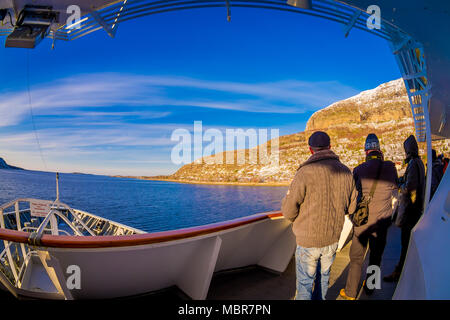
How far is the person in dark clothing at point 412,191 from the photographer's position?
2262 mm

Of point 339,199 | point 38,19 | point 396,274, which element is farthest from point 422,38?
point 38,19

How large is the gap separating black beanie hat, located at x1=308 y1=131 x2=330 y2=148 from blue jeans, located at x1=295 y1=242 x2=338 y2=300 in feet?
2.07

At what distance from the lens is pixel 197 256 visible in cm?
193

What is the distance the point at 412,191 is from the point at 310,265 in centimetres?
149

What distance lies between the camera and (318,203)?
142 cm

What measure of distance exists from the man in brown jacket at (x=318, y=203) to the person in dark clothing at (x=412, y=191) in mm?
1215

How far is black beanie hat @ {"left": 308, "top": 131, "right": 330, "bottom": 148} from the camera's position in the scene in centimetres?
148

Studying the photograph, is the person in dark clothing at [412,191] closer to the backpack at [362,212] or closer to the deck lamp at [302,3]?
the backpack at [362,212]

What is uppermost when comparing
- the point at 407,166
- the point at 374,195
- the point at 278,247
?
the point at 407,166

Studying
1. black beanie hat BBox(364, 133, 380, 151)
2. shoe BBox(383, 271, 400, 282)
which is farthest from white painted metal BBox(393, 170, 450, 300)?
shoe BBox(383, 271, 400, 282)

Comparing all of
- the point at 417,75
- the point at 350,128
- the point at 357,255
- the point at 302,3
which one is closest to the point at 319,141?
the point at 357,255
